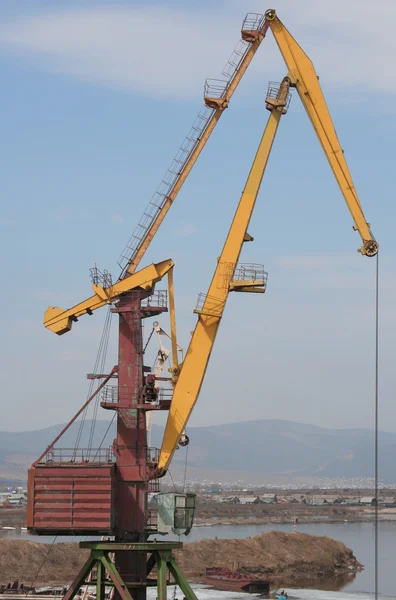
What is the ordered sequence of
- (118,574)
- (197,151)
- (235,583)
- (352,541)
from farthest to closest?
1. (352,541)
2. (235,583)
3. (197,151)
4. (118,574)

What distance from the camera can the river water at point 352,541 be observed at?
5459 cm

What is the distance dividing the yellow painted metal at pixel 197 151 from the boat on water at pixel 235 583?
25526mm

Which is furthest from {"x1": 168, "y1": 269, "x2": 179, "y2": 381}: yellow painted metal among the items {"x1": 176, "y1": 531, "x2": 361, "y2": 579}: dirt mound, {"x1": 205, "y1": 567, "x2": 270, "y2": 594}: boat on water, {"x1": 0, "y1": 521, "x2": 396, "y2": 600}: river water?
{"x1": 176, "y1": 531, "x2": 361, "y2": 579}: dirt mound

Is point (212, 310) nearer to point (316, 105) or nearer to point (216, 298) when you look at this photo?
point (216, 298)

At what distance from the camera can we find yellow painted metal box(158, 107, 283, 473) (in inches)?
1396

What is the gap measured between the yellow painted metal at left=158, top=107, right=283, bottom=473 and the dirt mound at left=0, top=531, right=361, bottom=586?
88.9ft

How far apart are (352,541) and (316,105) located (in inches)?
2862

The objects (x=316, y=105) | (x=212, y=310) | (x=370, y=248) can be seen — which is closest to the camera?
(x=370, y=248)

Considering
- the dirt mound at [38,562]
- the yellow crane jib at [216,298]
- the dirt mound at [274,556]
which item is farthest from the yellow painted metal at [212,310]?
the dirt mound at [274,556]

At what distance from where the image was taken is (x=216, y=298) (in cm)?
3588

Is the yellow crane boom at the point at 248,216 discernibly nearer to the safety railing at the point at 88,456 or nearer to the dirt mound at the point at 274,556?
the safety railing at the point at 88,456

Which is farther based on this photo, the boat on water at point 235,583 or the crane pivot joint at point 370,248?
the boat on water at point 235,583

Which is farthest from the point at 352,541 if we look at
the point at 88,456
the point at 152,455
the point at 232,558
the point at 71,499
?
the point at 71,499

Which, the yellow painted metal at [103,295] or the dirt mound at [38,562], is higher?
the yellow painted metal at [103,295]
